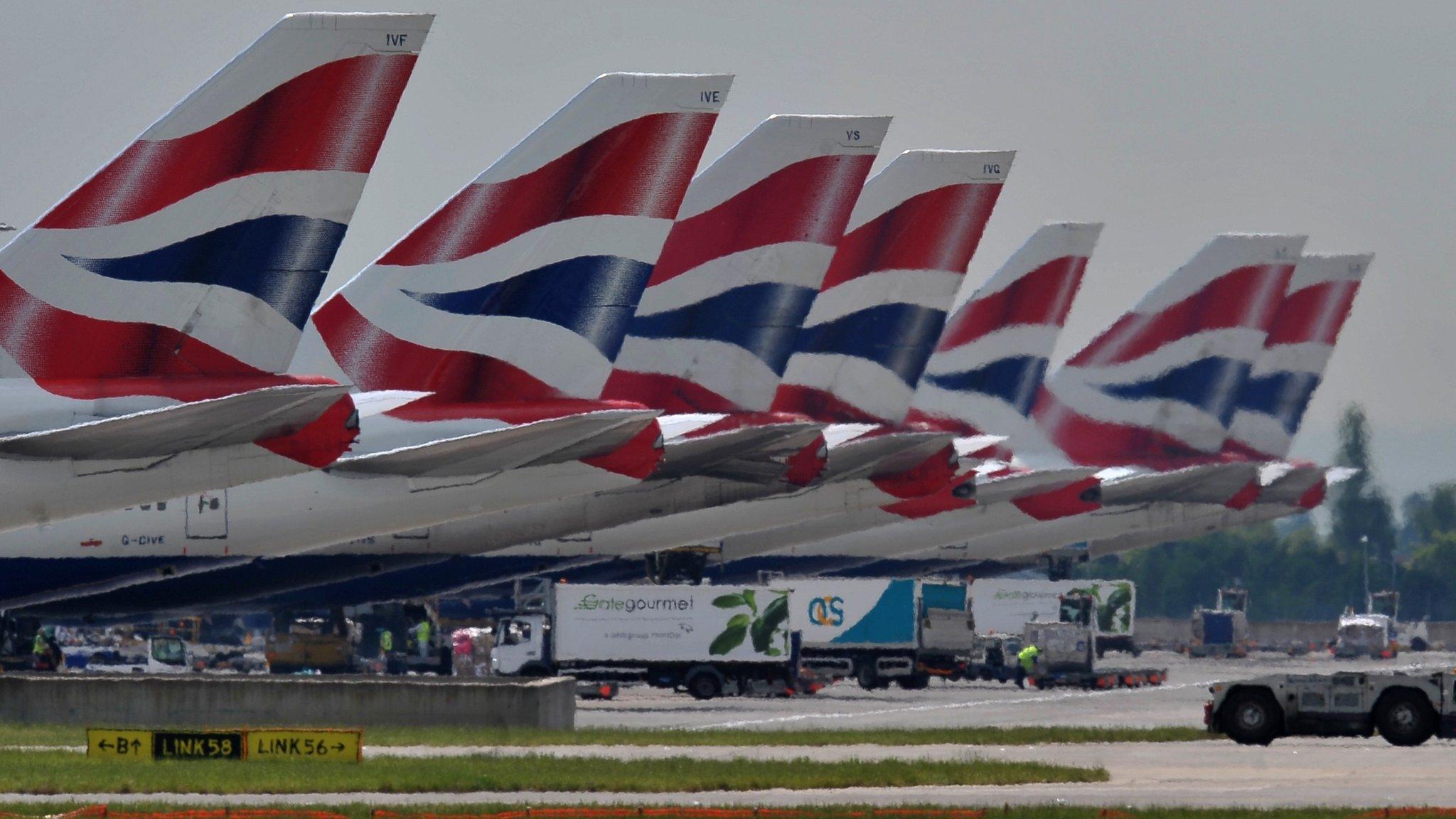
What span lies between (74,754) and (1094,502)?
60.1 metres

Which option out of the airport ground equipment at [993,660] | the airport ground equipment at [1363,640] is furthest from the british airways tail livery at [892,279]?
the airport ground equipment at [1363,640]

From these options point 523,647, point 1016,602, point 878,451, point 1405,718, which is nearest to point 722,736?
point 1405,718

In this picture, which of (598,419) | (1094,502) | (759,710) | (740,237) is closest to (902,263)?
(740,237)

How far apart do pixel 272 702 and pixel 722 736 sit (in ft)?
27.7

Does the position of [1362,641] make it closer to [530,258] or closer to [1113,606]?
[1113,606]

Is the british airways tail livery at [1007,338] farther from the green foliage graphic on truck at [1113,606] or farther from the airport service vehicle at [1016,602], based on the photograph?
the green foliage graphic on truck at [1113,606]

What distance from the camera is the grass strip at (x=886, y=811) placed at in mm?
26766

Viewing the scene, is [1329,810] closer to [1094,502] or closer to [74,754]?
[74,754]

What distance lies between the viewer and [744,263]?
54.2m

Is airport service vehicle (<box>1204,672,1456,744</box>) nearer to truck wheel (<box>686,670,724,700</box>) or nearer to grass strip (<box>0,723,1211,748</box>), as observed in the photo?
grass strip (<box>0,723,1211,748</box>)

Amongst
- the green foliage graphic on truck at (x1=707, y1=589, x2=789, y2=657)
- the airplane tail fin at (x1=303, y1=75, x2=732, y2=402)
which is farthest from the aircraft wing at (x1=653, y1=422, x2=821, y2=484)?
the airplane tail fin at (x1=303, y1=75, x2=732, y2=402)

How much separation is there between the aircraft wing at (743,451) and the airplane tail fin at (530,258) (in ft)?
23.9

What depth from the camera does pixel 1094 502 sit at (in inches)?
3558

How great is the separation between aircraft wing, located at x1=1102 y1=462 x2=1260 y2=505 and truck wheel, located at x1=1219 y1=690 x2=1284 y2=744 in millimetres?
48469
